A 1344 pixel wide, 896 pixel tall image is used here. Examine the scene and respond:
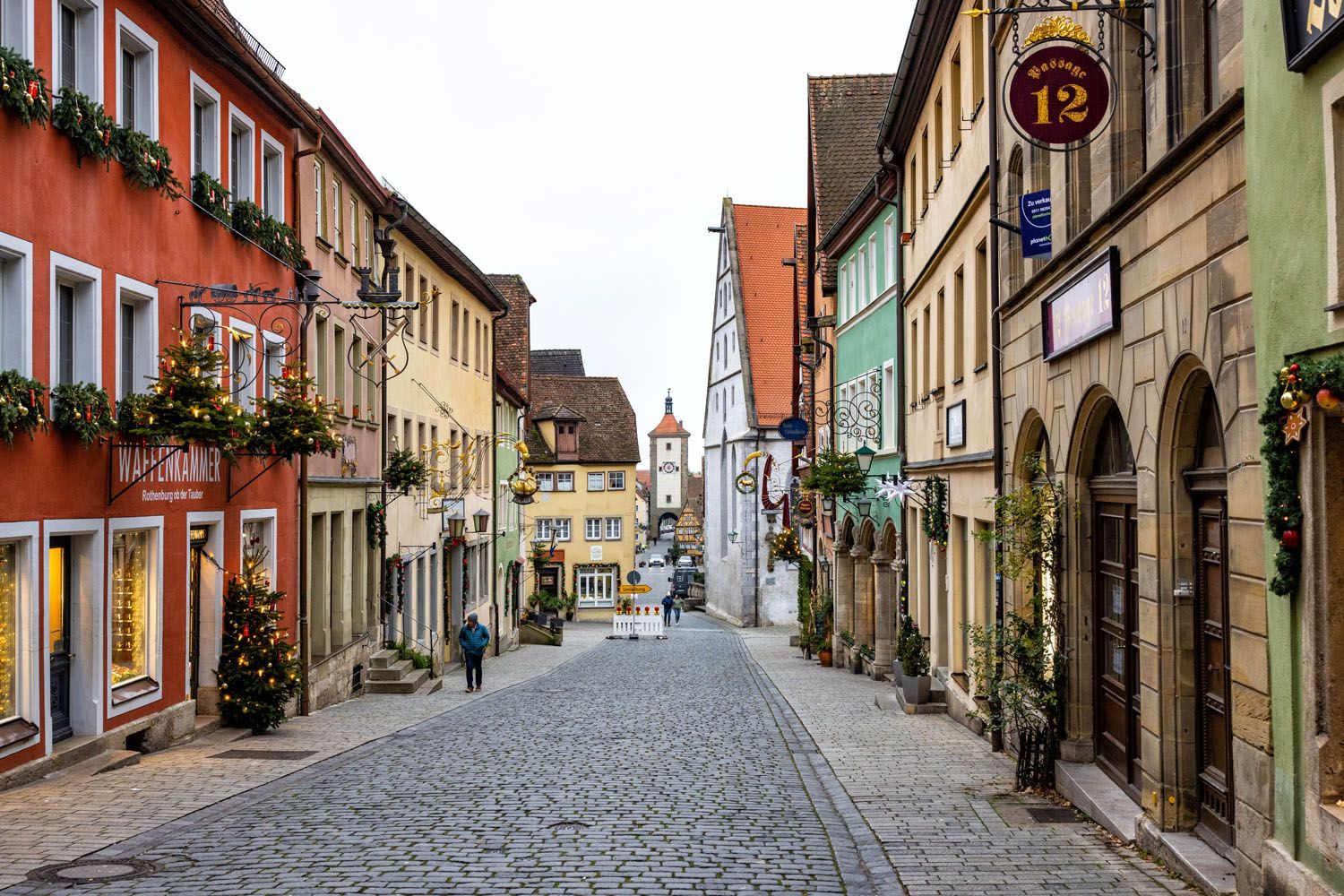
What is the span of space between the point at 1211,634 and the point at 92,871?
6.93 metres

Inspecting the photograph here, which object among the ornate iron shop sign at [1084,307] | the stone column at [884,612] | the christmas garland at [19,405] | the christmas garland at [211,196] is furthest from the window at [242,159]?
the stone column at [884,612]

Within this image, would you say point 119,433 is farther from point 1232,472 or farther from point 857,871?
point 1232,472

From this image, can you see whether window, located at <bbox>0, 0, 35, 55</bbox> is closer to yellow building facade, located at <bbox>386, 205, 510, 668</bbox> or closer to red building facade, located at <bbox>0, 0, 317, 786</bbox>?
red building facade, located at <bbox>0, 0, 317, 786</bbox>

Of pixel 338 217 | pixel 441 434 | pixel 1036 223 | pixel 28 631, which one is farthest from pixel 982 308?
pixel 441 434

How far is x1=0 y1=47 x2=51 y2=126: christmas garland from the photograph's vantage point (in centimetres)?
1102

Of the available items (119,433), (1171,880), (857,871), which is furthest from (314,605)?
(1171,880)

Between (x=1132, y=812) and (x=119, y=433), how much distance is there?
30.6ft

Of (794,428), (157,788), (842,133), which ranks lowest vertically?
(157,788)

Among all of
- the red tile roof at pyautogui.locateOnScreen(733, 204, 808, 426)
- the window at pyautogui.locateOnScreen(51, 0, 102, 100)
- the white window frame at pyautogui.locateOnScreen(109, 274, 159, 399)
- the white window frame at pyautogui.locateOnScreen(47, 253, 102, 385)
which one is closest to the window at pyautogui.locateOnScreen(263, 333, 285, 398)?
the white window frame at pyautogui.locateOnScreen(109, 274, 159, 399)

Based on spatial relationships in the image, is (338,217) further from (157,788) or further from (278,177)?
(157,788)

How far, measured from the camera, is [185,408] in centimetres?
1309

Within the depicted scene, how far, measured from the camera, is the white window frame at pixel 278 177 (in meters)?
18.4

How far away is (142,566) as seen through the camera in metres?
14.5

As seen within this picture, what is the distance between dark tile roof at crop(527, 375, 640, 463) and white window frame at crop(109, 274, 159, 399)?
52.0 m
